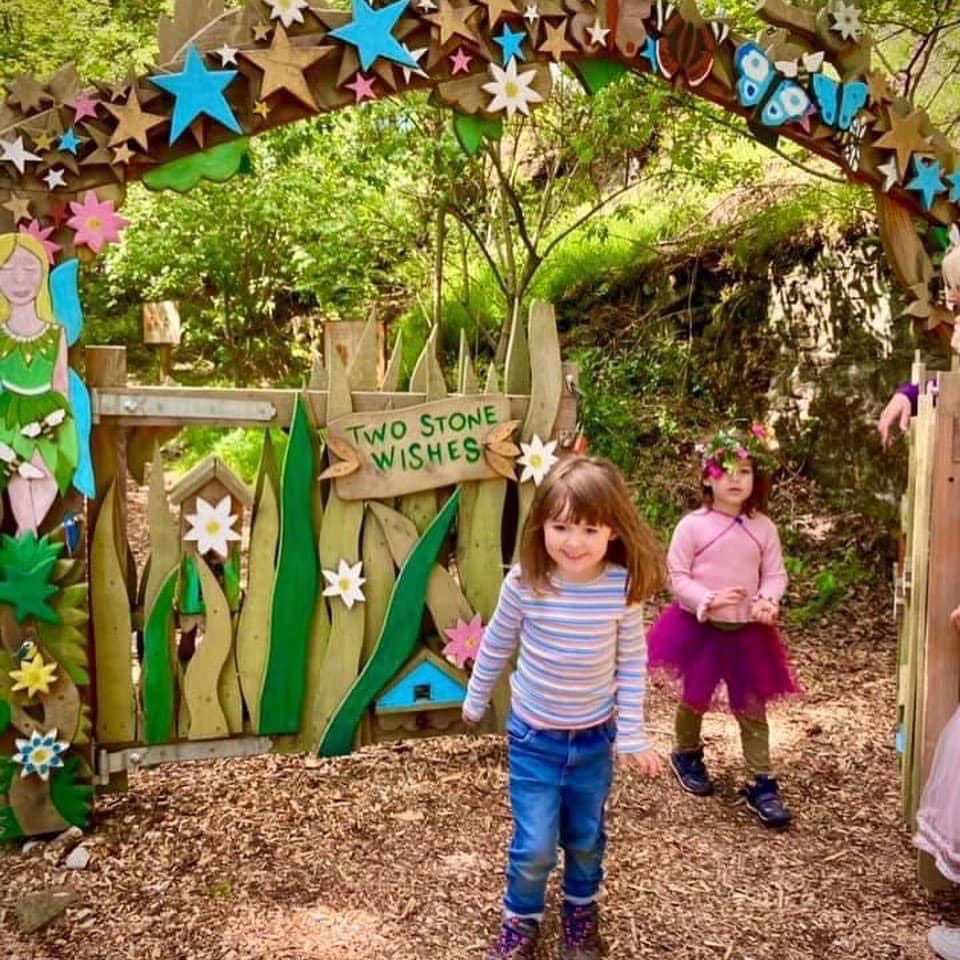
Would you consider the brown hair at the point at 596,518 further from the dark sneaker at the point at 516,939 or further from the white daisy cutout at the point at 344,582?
the white daisy cutout at the point at 344,582

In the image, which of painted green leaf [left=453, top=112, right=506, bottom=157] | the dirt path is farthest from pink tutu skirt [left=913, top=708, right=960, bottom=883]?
painted green leaf [left=453, top=112, right=506, bottom=157]

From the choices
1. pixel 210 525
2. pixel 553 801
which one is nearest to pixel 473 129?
pixel 210 525

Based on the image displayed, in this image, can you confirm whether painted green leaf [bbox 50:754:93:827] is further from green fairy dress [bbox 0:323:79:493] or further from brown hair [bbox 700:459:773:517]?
brown hair [bbox 700:459:773:517]

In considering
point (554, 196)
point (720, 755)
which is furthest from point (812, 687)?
point (554, 196)

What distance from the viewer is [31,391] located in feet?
10.2

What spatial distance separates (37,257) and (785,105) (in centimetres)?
264

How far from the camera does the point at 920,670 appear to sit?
314 cm

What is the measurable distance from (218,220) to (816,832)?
24.7ft

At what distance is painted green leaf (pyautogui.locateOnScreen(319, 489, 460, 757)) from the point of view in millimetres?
3566

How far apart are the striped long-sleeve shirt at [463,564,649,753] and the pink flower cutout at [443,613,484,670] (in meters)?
1.05

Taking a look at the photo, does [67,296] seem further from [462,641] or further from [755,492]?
[755,492]

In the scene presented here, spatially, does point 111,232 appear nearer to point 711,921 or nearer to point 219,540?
point 219,540

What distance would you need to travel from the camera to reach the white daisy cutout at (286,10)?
10.2 ft

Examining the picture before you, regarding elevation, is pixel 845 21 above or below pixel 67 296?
above
